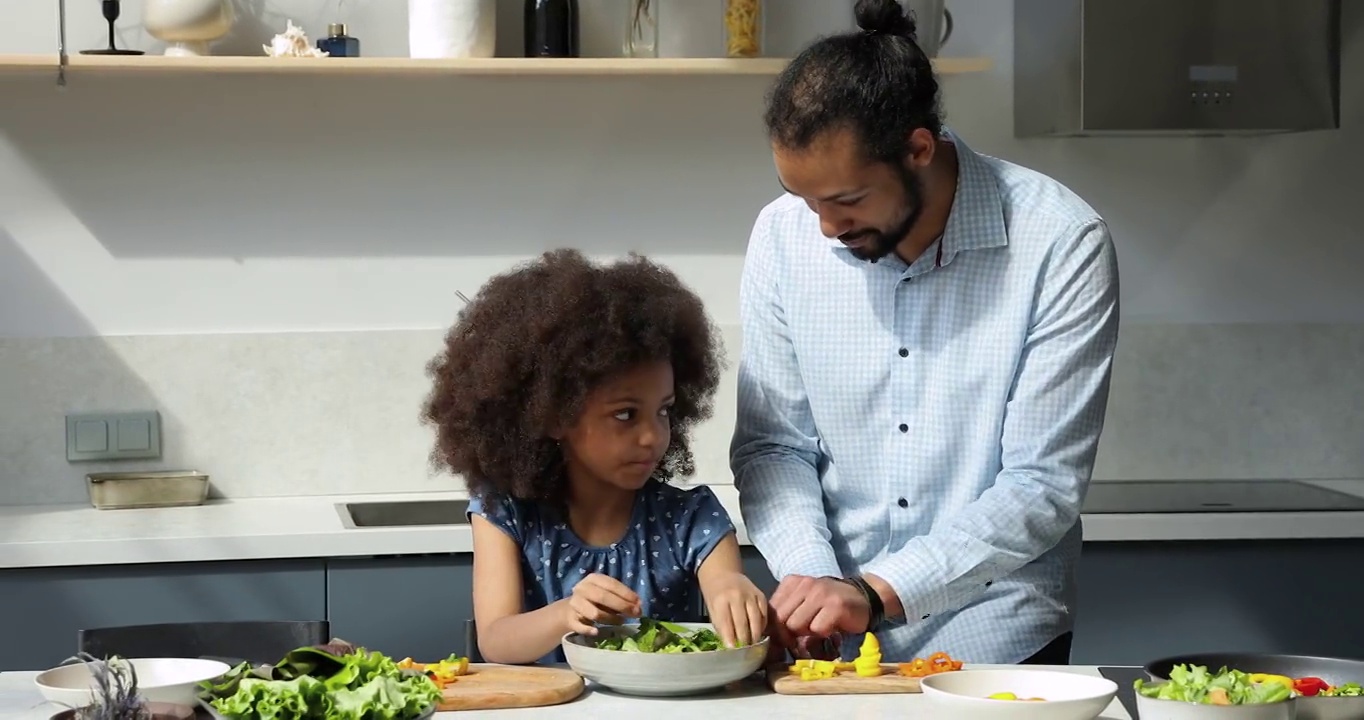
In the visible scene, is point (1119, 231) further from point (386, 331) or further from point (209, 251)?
point (209, 251)

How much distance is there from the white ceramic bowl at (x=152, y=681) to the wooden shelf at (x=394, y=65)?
1.66 meters

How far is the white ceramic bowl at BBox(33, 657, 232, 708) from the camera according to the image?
147 cm

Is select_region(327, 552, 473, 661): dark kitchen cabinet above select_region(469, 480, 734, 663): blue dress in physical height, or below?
below

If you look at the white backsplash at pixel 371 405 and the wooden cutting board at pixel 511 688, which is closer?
the wooden cutting board at pixel 511 688

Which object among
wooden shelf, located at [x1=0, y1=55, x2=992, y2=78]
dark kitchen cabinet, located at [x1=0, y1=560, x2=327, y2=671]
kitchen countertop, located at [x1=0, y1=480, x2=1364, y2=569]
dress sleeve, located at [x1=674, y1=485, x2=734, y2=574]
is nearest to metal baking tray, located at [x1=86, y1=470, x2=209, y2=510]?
kitchen countertop, located at [x1=0, y1=480, x2=1364, y2=569]

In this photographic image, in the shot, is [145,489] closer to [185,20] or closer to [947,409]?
[185,20]

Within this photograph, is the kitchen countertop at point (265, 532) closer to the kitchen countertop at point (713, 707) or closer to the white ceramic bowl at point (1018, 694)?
the kitchen countertop at point (713, 707)

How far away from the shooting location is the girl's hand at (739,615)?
1.68 meters

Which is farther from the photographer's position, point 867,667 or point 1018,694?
point 867,667

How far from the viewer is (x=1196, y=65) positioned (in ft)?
9.86

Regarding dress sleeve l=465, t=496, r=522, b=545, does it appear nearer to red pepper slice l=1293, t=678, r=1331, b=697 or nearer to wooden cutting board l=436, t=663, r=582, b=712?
wooden cutting board l=436, t=663, r=582, b=712

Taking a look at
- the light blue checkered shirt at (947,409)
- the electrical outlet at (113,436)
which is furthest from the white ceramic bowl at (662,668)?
the electrical outlet at (113,436)

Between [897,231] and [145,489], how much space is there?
5.86 feet

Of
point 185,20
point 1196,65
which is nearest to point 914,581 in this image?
point 1196,65
